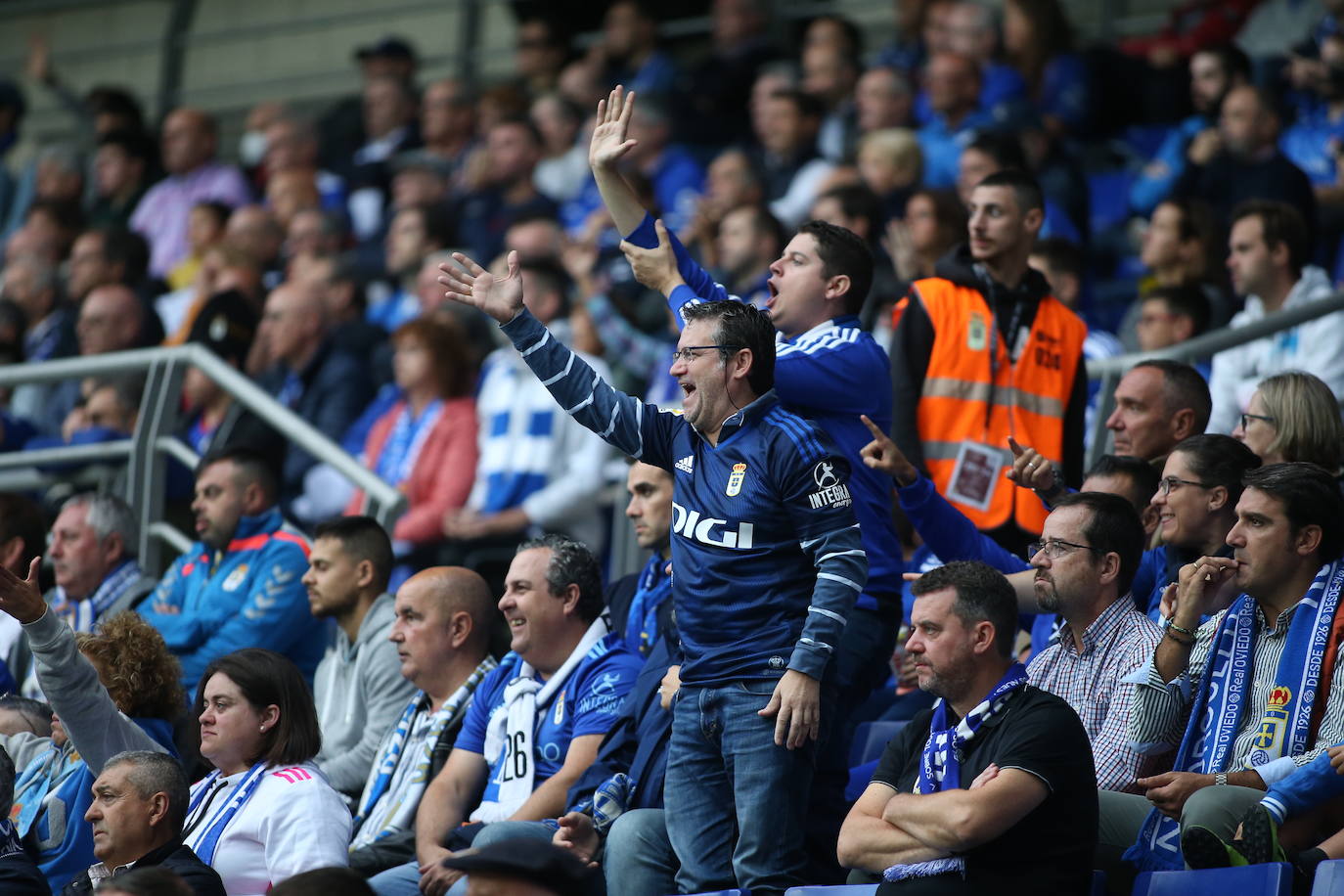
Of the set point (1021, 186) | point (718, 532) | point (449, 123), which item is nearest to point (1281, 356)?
point (1021, 186)

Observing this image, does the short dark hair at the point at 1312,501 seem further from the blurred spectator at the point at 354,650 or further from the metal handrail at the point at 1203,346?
the blurred spectator at the point at 354,650

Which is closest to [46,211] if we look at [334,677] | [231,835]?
[334,677]

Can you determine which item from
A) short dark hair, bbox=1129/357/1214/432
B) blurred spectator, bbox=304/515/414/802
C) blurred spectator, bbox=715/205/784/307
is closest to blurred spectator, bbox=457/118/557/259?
blurred spectator, bbox=715/205/784/307

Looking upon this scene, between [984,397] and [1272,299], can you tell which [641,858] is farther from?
[1272,299]

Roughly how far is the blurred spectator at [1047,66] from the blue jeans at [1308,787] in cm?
639

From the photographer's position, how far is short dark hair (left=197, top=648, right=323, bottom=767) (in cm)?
551

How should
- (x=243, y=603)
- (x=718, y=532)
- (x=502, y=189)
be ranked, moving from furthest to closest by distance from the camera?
1. (x=502, y=189)
2. (x=243, y=603)
3. (x=718, y=532)

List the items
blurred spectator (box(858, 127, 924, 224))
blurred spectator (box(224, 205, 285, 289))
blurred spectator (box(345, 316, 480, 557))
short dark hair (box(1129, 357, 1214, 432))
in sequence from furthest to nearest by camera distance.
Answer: blurred spectator (box(224, 205, 285, 289))
blurred spectator (box(858, 127, 924, 224))
blurred spectator (box(345, 316, 480, 557))
short dark hair (box(1129, 357, 1214, 432))

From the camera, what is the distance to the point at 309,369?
9836 mm

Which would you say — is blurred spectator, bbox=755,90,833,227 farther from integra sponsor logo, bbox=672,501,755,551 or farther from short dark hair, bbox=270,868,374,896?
short dark hair, bbox=270,868,374,896

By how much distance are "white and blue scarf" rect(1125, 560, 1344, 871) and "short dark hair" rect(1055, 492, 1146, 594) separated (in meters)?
0.36

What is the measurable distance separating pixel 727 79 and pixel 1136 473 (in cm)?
638

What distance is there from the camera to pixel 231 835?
17.4ft

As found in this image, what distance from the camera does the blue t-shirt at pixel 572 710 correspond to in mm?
5645
